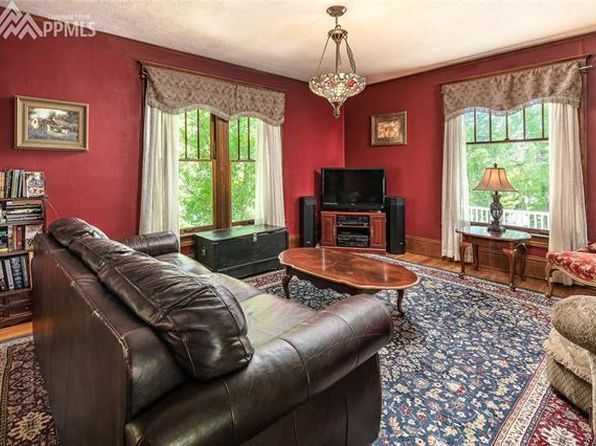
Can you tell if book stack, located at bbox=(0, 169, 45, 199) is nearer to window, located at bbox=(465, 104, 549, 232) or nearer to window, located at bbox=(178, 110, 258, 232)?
window, located at bbox=(178, 110, 258, 232)

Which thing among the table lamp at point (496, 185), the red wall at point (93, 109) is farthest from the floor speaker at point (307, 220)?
the table lamp at point (496, 185)

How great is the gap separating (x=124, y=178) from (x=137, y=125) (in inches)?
24.1

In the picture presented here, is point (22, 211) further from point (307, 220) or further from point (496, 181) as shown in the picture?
point (496, 181)

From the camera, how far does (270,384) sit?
3.49 feet

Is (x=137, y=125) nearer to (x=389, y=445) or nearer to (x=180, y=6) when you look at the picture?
(x=180, y=6)

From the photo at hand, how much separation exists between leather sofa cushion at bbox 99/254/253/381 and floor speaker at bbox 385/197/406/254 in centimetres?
446

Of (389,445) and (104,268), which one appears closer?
(104,268)

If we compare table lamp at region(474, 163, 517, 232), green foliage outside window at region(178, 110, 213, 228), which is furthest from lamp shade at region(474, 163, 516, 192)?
green foliage outside window at region(178, 110, 213, 228)

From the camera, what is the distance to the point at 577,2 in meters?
3.10

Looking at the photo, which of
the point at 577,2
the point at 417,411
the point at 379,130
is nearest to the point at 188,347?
the point at 417,411

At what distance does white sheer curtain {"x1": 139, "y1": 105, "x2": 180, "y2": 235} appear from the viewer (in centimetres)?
391

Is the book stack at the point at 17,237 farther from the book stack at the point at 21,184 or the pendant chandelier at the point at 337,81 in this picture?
the pendant chandelier at the point at 337,81

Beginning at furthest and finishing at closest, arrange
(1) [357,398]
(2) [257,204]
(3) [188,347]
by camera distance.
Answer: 1. (2) [257,204]
2. (1) [357,398]
3. (3) [188,347]

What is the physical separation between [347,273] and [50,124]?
3.09 metres
